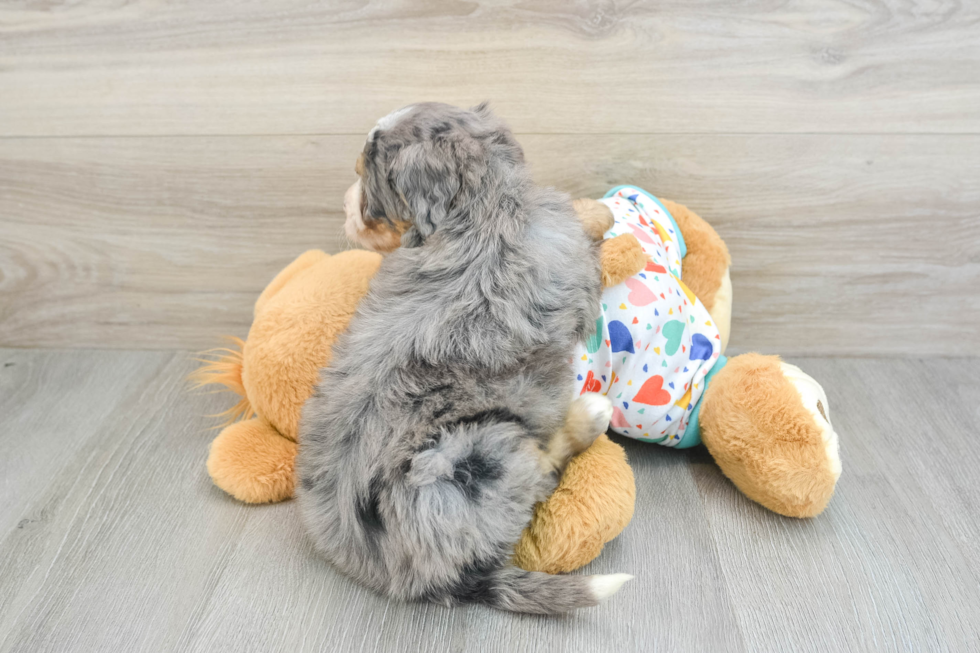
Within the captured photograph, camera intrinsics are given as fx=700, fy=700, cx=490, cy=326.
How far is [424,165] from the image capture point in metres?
0.87

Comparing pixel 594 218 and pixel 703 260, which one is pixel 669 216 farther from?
pixel 594 218

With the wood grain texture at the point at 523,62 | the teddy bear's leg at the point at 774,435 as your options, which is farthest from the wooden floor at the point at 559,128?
the teddy bear's leg at the point at 774,435

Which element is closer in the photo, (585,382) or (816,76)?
(585,382)

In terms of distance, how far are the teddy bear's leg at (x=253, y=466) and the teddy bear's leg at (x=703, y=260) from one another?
745mm

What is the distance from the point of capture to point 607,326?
3.37 ft

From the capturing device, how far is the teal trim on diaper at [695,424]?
111cm

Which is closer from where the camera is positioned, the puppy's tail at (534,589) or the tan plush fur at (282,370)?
the puppy's tail at (534,589)

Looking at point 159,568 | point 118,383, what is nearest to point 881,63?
point 159,568

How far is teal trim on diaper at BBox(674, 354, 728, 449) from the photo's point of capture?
3.63 ft

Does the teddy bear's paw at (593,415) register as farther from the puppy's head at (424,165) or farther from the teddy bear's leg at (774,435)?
the puppy's head at (424,165)

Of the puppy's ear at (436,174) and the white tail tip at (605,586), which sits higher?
the puppy's ear at (436,174)

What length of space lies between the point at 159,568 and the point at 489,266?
0.66m

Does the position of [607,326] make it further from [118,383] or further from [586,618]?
[118,383]

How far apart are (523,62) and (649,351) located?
55cm
